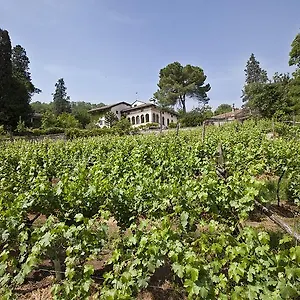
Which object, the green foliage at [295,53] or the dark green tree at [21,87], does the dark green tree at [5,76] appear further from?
the green foliage at [295,53]

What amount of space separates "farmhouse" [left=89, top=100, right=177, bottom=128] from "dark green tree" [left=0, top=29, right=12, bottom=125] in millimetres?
13712

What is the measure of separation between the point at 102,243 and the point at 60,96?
63.8 meters

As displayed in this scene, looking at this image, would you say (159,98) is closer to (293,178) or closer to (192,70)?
(192,70)

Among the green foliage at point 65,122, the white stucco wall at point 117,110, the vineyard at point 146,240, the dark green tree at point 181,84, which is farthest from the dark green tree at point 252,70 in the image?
the vineyard at point 146,240

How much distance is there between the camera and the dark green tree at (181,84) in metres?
44.6

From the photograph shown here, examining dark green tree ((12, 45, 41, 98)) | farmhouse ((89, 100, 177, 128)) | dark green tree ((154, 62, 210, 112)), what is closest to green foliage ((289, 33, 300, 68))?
dark green tree ((154, 62, 210, 112))

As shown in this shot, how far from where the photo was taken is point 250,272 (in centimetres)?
183

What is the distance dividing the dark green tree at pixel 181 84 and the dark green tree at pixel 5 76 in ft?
74.8

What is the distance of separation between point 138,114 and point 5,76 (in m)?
20.8

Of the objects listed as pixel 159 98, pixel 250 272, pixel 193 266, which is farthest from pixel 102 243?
pixel 159 98

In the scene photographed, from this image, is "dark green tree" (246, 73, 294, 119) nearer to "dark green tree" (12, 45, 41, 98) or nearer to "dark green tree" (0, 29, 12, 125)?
"dark green tree" (0, 29, 12, 125)

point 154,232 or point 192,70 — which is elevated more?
point 192,70

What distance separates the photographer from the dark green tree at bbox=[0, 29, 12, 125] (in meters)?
32.0

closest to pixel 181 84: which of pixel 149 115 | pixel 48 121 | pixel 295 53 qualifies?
pixel 149 115
